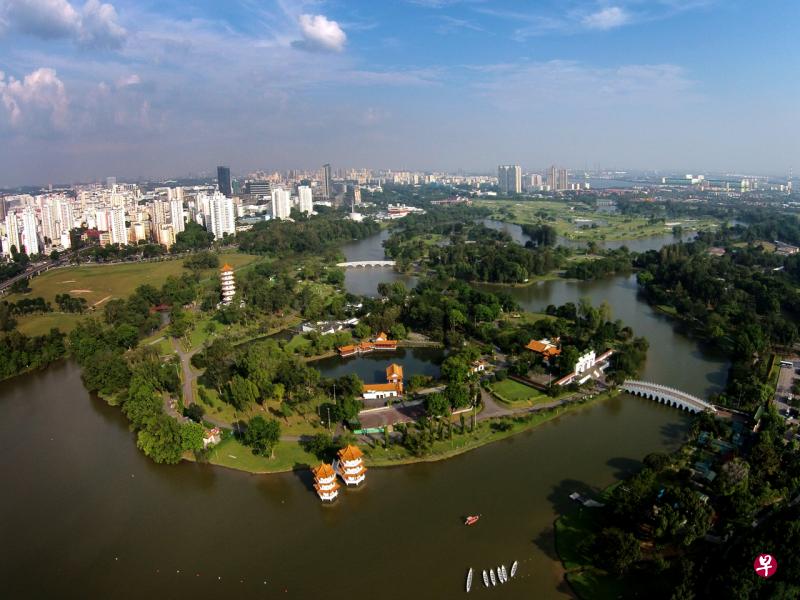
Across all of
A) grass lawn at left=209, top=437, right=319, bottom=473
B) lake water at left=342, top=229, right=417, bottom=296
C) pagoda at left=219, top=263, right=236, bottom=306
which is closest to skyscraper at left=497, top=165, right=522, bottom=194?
lake water at left=342, top=229, right=417, bottom=296

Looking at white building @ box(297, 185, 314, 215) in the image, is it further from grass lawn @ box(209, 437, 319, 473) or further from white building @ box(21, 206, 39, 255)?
Result: grass lawn @ box(209, 437, 319, 473)

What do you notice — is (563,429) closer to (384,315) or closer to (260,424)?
(260,424)

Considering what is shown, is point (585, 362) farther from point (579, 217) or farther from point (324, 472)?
point (579, 217)

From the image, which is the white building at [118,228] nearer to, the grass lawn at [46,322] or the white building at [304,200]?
the grass lawn at [46,322]

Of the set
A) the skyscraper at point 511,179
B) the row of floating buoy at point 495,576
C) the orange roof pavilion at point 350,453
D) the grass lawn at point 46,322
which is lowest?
the row of floating buoy at point 495,576

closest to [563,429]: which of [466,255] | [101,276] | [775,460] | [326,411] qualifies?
[775,460]

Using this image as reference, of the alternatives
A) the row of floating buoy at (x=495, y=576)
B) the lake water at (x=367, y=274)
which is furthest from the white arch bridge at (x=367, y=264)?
the row of floating buoy at (x=495, y=576)

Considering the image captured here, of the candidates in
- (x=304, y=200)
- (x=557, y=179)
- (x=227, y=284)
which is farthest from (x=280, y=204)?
(x=557, y=179)

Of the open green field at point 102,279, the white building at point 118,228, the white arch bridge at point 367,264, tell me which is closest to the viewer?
the open green field at point 102,279
